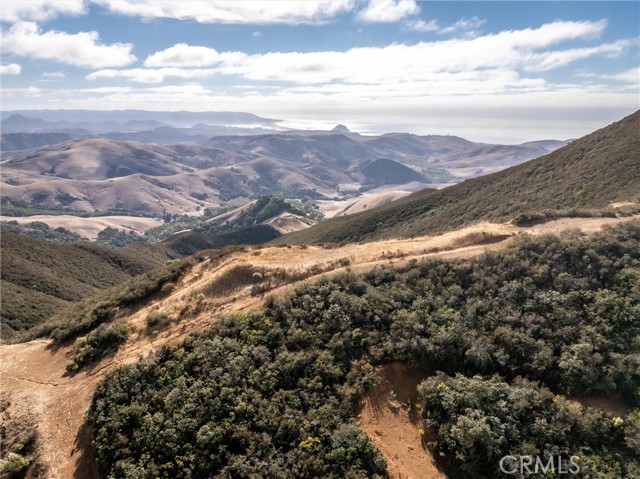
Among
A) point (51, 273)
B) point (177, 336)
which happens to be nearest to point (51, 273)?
point (51, 273)

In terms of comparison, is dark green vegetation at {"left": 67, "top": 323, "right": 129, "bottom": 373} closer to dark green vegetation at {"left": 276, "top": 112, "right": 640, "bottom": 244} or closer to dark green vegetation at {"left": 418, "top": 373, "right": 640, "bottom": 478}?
dark green vegetation at {"left": 418, "top": 373, "right": 640, "bottom": 478}

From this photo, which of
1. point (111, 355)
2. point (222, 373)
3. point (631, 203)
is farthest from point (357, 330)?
point (631, 203)

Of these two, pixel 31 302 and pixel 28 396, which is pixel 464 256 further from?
pixel 31 302

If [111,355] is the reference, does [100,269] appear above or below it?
below

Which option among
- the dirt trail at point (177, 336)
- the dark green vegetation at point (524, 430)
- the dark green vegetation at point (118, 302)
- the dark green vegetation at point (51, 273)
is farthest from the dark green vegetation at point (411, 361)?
the dark green vegetation at point (51, 273)

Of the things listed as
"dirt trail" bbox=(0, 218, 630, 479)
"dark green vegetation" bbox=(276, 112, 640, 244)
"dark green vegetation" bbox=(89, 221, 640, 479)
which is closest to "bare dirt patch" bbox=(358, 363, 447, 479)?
"dirt trail" bbox=(0, 218, 630, 479)

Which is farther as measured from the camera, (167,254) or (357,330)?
(167,254)

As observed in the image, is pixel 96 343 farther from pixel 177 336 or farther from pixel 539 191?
pixel 539 191
